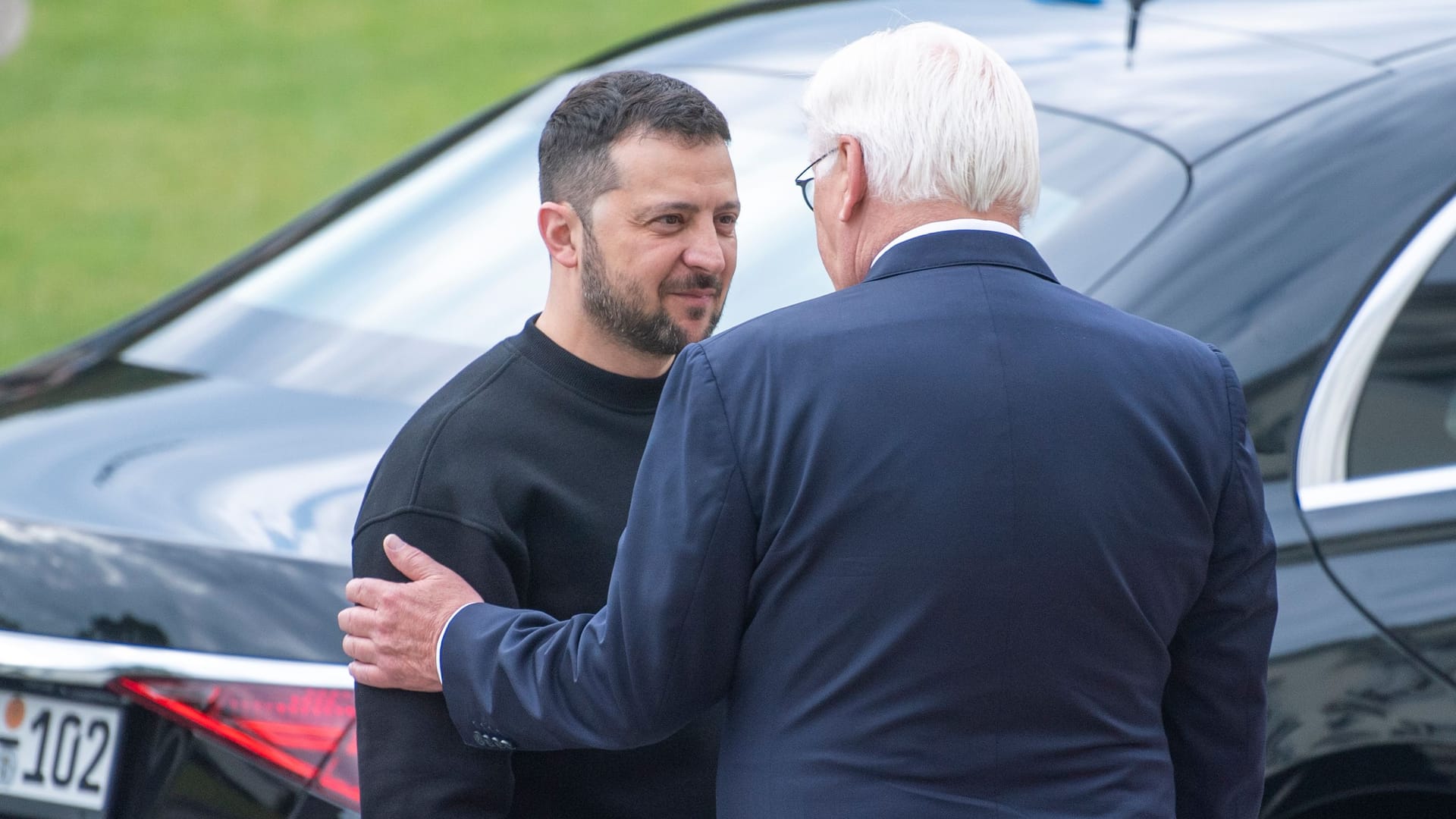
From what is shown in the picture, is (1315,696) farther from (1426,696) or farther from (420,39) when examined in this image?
(420,39)

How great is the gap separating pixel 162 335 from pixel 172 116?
30.4 ft

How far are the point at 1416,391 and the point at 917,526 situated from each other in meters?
1.12

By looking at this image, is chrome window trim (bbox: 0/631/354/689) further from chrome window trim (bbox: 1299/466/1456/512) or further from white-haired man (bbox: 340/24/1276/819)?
chrome window trim (bbox: 1299/466/1456/512)

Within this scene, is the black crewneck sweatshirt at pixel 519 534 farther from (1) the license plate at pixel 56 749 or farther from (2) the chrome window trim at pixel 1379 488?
(2) the chrome window trim at pixel 1379 488

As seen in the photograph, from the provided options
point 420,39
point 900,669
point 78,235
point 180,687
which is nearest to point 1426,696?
point 900,669

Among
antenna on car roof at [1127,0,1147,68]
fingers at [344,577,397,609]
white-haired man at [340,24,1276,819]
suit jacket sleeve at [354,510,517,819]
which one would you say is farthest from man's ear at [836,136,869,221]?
antenna on car roof at [1127,0,1147,68]

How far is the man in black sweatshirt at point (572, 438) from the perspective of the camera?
1.84m

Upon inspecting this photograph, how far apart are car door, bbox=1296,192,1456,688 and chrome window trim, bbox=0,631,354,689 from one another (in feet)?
4.24

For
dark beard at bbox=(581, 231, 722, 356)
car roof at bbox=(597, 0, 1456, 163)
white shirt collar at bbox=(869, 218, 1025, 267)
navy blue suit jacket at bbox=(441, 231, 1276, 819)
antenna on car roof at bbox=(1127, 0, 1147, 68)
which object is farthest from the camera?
antenna on car roof at bbox=(1127, 0, 1147, 68)

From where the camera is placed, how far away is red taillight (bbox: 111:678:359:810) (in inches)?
80.3

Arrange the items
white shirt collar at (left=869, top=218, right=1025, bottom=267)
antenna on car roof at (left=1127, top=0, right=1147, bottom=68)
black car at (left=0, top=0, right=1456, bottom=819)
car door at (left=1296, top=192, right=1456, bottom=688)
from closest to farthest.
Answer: white shirt collar at (left=869, top=218, right=1025, bottom=267)
black car at (left=0, top=0, right=1456, bottom=819)
car door at (left=1296, top=192, right=1456, bottom=688)
antenna on car roof at (left=1127, top=0, right=1147, bottom=68)

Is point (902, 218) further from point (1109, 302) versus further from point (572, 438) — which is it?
point (1109, 302)

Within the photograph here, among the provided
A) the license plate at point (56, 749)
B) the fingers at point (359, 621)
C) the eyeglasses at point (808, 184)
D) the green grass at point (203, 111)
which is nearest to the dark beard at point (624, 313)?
the eyeglasses at point (808, 184)

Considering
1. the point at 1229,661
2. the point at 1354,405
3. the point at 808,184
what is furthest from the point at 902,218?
the point at 1354,405
